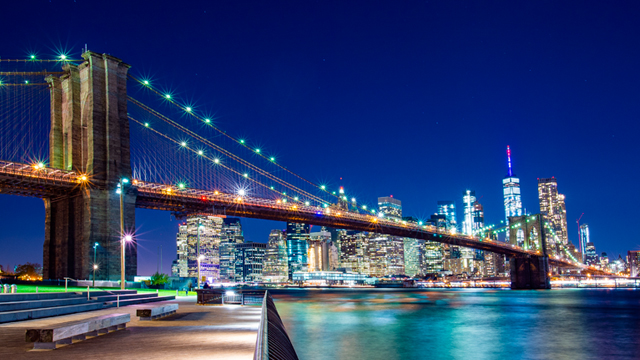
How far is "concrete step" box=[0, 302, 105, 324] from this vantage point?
12.4 metres

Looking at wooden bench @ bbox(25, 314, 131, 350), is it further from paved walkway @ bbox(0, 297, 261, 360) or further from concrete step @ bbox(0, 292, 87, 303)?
concrete step @ bbox(0, 292, 87, 303)

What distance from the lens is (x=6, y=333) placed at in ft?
34.5

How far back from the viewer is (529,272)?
10038 cm

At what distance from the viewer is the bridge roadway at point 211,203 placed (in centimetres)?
3806

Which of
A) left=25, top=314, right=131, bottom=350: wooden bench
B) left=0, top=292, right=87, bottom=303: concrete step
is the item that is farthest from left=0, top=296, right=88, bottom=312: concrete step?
left=25, top=314, right=131, bottom=350: wooden bench

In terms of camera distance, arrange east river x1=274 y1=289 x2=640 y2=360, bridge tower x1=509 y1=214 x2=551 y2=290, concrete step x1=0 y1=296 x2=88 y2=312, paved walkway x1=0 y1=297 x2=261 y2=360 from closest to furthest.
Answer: paved walkway x1=0 y1=297 x2=261 y2=360
concrete step x1=0 y1=296 x2=88 y2=312
east river x1=274 y1=289 x2=640 y2=360
bridge tower x1=509 y1=214 x2=551 y2=290

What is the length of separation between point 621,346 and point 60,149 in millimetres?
40009

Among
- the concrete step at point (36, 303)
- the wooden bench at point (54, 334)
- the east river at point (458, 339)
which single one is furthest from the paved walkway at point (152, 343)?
the east river at point (458, 339)

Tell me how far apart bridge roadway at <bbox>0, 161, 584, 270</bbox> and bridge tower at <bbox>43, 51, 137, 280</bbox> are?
121 cm

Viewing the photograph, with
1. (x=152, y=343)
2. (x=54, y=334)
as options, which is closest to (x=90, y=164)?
(x=152, y=343)

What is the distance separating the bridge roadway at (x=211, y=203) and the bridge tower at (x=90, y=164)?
3.98 ft

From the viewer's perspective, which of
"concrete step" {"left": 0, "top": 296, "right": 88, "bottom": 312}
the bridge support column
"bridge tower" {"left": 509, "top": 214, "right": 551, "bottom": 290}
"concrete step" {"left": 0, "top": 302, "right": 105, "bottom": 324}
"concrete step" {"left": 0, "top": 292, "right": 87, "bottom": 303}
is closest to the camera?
"concrete step" {"left": 0, "top": 302, "right": 105, "bottom": 324}

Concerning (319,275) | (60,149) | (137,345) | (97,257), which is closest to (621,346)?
(137,345)

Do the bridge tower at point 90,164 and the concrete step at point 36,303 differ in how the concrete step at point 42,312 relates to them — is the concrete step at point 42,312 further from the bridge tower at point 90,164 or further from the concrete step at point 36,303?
the bridge tower at point 90,164
